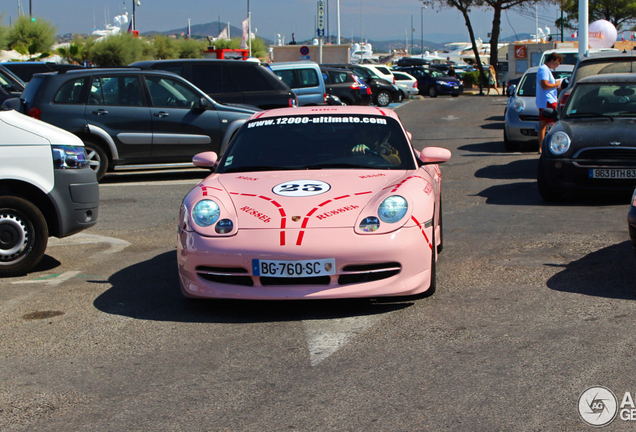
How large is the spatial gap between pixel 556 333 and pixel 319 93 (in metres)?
15.9

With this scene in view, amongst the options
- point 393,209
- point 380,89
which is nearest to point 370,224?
point 393,209

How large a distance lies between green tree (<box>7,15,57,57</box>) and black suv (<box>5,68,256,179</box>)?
36.7 metres

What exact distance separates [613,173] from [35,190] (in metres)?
6.27

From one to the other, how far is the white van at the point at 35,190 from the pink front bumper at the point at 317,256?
6.68ft

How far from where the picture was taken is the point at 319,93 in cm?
1992

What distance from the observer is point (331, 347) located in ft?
14.5

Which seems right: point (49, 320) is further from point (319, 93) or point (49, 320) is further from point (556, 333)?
point (319, 93)

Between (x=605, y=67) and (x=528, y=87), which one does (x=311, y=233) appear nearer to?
(x=605, y=67)

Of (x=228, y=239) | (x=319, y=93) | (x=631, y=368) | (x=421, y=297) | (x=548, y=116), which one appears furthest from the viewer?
(x=319, y=93)

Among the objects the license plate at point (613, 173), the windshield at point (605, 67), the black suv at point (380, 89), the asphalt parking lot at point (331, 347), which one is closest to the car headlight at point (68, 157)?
the asphalt parking lot at point (331, 347)

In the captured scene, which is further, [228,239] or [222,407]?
[228,239]

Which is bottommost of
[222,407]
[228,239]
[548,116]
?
[222,407]

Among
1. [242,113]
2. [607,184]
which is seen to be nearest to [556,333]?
[607,184]

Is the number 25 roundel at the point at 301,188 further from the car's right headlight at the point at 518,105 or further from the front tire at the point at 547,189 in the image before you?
the car's right headlight at the point at 518,105
